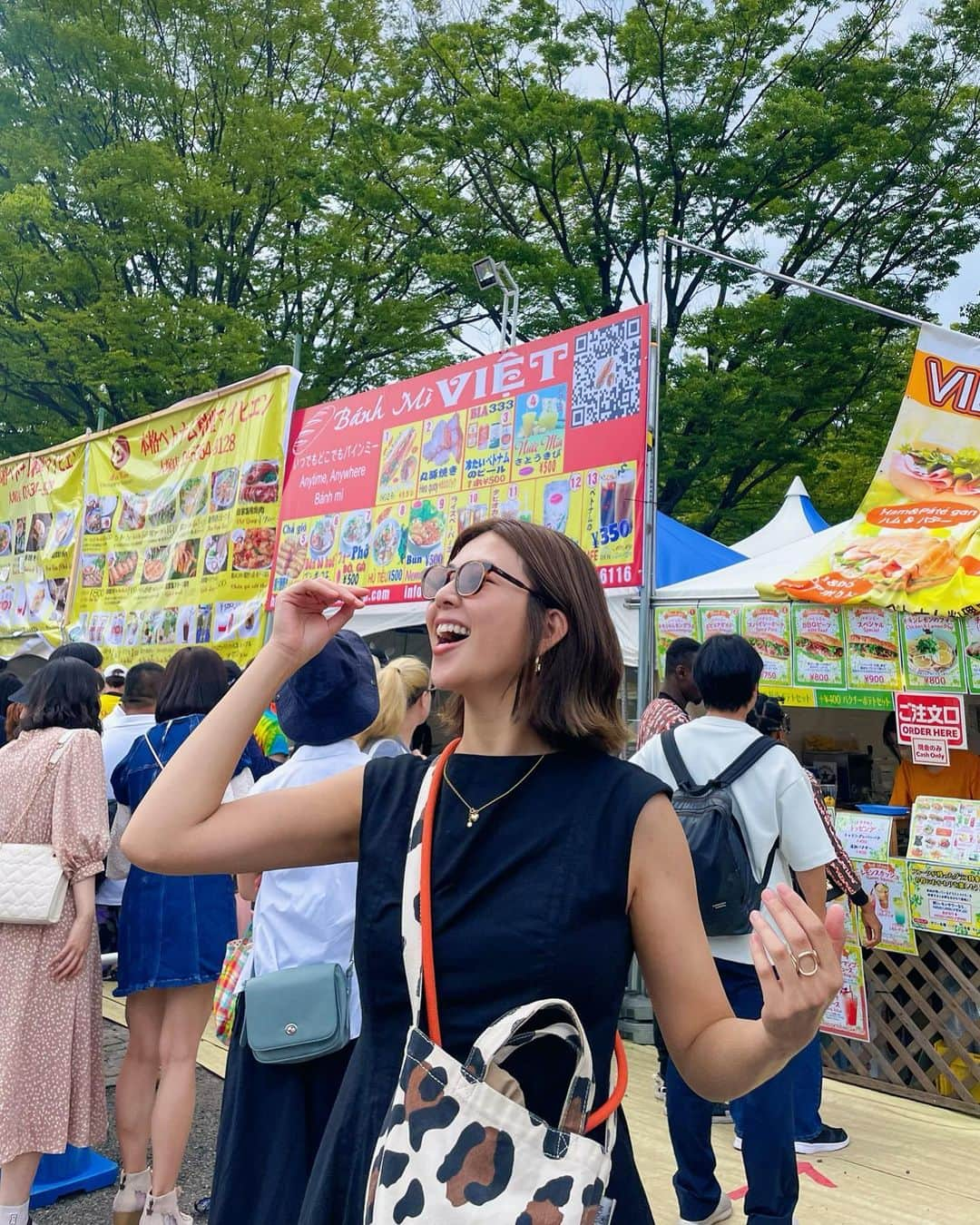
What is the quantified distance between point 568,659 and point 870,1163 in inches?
148

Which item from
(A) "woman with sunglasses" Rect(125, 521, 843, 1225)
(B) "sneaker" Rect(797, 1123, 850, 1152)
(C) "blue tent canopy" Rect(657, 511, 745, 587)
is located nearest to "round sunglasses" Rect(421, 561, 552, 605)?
(A) "woman with sunglasses" Rect(125, 521, 843, 1225)

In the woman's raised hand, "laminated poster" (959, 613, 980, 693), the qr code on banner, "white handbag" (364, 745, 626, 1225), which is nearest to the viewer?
"white handbag" (364, 745, 626, 1225)

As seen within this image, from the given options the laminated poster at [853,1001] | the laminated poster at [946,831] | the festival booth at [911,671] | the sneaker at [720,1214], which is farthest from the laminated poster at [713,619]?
the sneaker at [720,1214]

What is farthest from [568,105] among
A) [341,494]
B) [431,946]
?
[431,946]

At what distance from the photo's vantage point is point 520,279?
15242mm

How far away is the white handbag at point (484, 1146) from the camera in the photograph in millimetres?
1188

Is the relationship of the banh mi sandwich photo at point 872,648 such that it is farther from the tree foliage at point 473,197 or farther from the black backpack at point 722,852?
the tree foliage at point 473,197

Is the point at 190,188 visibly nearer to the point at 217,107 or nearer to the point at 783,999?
the point at 217,107

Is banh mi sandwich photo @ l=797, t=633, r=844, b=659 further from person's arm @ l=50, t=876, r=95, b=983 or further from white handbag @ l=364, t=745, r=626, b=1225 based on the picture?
white handbag @ l=364, t=745, r=626, b=1225

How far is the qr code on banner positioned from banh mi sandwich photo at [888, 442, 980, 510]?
1404 millimetres

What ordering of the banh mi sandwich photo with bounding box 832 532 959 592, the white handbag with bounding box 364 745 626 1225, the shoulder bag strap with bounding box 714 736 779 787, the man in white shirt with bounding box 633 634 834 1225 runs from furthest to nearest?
the banh mi sandwich photo with bounding box 832 532 959 592
the shoulder bag strap with bounding box 714 736 779 787
the man in white shirt with bounding box 633 634 834 1225
the white handbag with bounding box 364 745 626 1225

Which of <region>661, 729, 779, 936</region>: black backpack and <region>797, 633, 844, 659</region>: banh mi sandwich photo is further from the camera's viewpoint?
<region>797, 633, 844, 659</region>: banh mi sandwich photo

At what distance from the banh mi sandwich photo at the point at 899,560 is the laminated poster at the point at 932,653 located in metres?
0.17

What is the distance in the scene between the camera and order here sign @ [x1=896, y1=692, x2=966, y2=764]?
15.9ft
